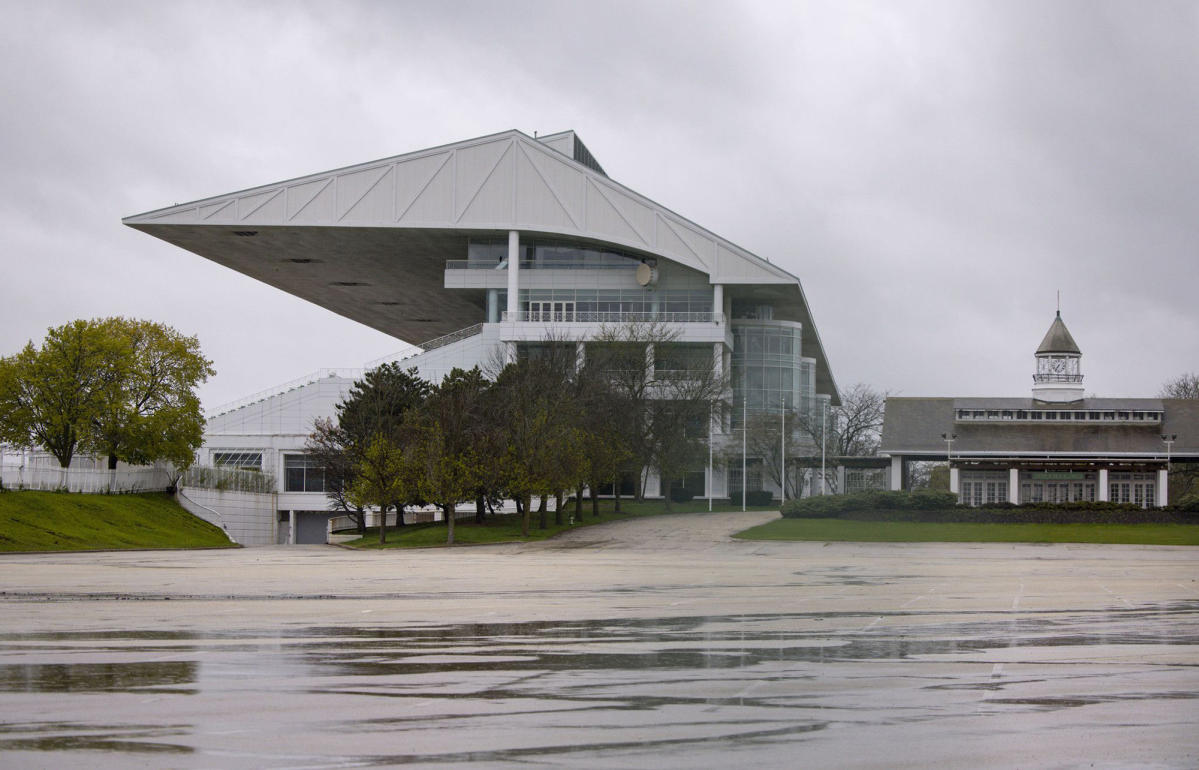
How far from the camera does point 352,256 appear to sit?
309 feet

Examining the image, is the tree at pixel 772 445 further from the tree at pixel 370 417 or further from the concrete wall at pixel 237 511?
the concrete wall at pixel 237 511

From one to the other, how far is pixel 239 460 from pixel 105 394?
21701mm

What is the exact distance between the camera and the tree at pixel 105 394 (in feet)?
205

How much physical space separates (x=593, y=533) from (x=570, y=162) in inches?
1436

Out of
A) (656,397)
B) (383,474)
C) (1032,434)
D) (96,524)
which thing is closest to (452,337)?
(656,397)

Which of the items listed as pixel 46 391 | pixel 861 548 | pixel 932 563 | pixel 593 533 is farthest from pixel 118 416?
pixel 932 563

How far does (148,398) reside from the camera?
66812 millimetres

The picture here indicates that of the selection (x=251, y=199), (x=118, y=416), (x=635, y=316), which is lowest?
(x=118, y=416)

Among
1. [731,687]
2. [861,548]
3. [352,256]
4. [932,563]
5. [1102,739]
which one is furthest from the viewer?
[352,256]

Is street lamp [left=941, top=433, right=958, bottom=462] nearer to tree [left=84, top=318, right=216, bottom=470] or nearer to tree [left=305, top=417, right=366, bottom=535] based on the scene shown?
tree [left=305, top=417, right=366, bottom=535]

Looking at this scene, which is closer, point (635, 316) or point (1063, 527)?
point (1063, 527)

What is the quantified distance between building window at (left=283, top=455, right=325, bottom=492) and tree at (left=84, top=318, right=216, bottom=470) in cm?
1340

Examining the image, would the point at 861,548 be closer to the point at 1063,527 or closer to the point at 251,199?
the point at 1063,527

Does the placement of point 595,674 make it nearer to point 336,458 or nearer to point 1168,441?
point 336,458
